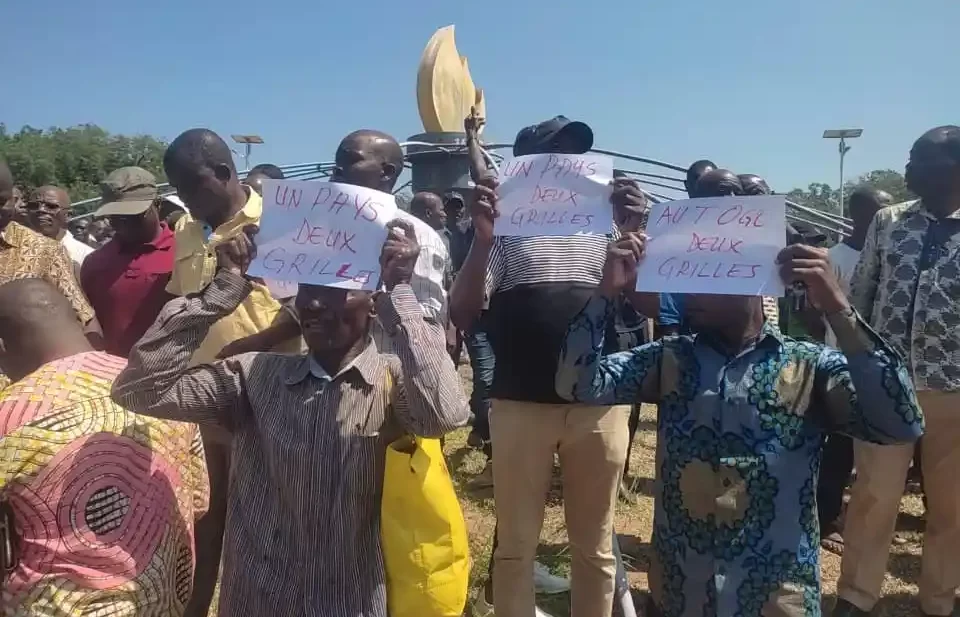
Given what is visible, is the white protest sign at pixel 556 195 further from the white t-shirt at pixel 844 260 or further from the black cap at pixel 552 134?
the white t-shirt at pixel 844 260

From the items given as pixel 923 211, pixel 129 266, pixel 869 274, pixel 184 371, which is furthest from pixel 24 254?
pixel 923 211

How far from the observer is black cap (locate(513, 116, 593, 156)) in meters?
2.73

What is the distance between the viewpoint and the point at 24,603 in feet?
5.89

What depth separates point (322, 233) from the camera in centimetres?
192

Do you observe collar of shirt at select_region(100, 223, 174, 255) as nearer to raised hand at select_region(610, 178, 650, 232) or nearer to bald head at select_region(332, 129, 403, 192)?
bald head at select_region(332, 129, 403, 192)

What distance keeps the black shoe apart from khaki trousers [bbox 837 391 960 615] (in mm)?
21

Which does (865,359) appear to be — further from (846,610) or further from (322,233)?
(846,610)

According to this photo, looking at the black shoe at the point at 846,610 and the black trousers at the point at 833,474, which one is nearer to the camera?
the black shoe at the point at 846,610

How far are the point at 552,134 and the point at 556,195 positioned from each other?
26.6 inches

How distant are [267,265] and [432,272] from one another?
2.48ft

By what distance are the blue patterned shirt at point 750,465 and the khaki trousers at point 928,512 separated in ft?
6.24

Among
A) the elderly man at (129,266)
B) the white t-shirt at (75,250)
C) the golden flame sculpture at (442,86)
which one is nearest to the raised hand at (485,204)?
the elderly man at (129,266)

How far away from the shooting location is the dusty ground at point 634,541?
153 inches

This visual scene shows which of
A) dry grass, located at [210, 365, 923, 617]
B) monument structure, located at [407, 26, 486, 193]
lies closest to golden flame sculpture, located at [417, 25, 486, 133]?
monument structure, located at [407, 26, 486, 193]
